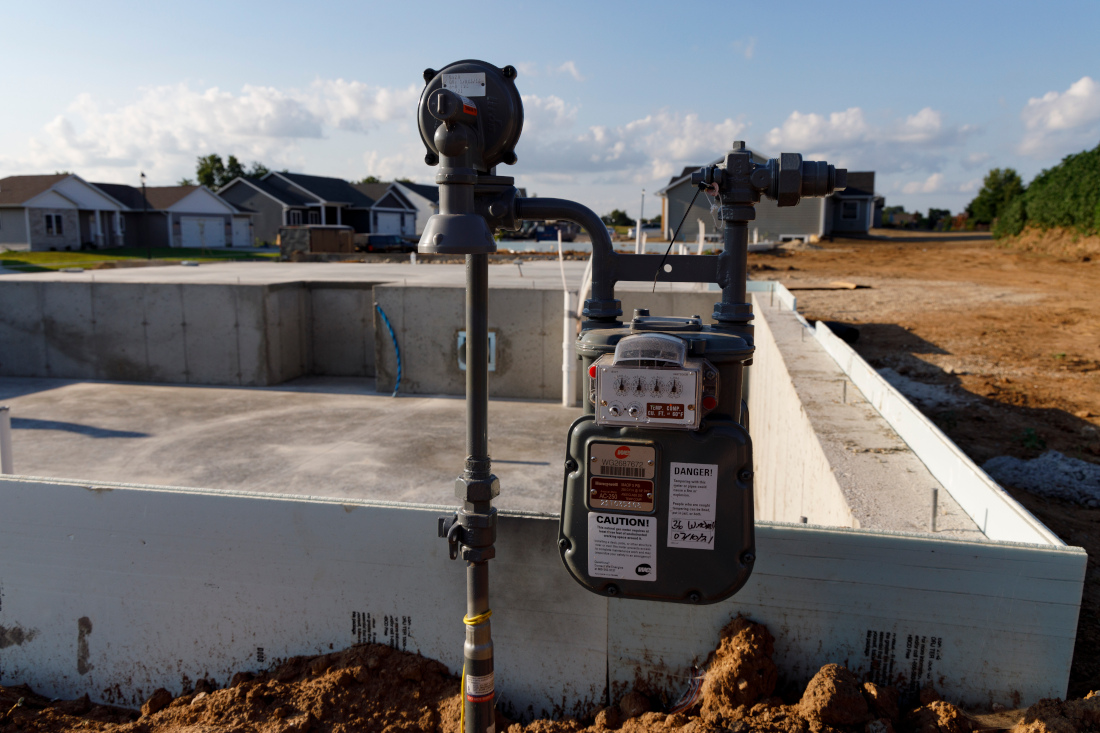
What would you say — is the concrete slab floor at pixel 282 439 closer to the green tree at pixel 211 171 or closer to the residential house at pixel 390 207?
the residential house at pixel 390 207

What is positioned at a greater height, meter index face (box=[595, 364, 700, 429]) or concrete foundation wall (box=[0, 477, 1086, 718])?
meter index face (box=[595, 364, 700, 429])

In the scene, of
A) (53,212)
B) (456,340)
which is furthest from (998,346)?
(53,212)

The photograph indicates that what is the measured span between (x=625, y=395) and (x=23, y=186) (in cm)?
4842

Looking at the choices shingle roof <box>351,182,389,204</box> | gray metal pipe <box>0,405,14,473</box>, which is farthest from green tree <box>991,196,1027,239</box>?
gray metal pipe <box>0,405,14,473</box>

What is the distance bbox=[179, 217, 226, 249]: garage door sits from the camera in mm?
46594

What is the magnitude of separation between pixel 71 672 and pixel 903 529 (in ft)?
11.8

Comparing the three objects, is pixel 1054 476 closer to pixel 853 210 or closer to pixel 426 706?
pixel 426 706

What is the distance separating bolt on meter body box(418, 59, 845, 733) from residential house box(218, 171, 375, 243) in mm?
51558

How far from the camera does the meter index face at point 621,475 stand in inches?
82.5

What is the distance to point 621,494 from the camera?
7.02ft

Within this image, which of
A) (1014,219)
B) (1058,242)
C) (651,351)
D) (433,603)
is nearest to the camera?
(651,351)

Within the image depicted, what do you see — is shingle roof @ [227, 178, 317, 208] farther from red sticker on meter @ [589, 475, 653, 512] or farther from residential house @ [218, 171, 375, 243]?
red sticker on meter @ [589, 475, 653, 512]

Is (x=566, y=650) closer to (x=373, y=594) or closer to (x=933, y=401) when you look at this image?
(x=373, y=594)

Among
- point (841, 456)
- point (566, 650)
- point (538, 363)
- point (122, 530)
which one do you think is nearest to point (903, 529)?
point (841, 456)
